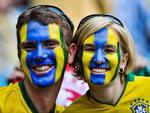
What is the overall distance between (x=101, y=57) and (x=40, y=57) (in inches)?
15.1

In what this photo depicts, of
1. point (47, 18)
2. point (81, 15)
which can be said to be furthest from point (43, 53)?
point (81, 15)

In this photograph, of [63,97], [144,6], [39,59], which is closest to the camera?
[39,59]

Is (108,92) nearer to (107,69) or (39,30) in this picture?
(107,69)

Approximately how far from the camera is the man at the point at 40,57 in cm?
543

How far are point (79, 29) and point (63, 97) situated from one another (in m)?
0.84

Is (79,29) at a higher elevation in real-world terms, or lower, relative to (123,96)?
higher

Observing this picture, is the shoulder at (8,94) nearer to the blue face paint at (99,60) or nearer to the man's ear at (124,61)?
the blue face paint at (99,60)

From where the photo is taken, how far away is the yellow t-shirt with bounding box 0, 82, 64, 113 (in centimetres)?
552

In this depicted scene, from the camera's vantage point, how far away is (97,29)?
5457 mm

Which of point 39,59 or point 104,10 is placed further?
point 104,10

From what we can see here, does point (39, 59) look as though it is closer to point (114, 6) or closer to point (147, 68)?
point (147, 68)

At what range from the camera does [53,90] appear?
5.57m

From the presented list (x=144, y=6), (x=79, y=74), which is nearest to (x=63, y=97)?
(x=79, y=74)

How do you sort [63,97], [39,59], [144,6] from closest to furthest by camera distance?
[39,59], [63,97], [144,6]
